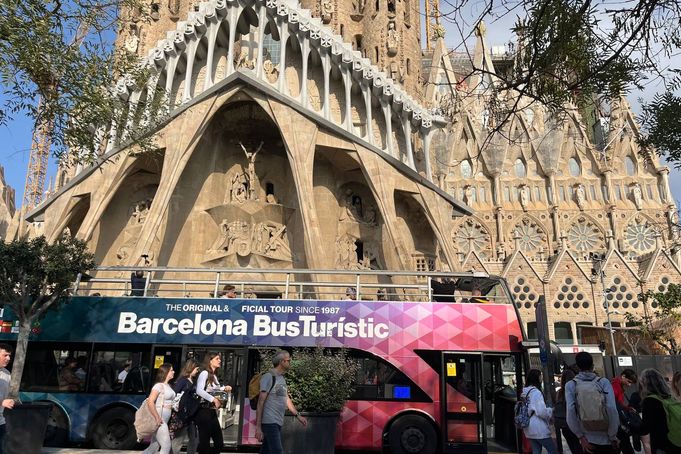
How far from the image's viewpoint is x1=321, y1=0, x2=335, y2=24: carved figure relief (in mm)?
25359

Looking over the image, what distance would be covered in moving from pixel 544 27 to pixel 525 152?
42.5 meters

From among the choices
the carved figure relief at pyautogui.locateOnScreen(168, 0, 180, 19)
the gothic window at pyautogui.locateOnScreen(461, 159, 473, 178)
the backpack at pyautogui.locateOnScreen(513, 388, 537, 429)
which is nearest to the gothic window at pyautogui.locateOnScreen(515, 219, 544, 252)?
the gothic window at pyautogui.locateOnScreen(461, 159, 473, 178)

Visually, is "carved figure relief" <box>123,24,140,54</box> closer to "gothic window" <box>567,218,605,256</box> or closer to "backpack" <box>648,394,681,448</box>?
"backpack" <box>648,394,681,448</box>

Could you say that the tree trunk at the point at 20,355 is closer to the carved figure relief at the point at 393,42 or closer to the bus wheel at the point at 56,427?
the bus wheel at the point at 56,427

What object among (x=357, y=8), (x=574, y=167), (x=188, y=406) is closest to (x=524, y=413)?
(x=188, y=406)

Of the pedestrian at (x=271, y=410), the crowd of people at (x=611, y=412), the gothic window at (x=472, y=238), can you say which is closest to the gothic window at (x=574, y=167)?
the gothic window at (x=472, y=238)

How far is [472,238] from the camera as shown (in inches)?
1638

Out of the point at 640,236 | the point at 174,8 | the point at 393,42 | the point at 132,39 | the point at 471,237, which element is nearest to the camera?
the point at 393,42

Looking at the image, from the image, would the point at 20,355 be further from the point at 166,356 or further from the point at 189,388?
the point at 189,388

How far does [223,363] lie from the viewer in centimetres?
955

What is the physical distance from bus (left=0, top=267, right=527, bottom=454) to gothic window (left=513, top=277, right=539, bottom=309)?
29.3 m

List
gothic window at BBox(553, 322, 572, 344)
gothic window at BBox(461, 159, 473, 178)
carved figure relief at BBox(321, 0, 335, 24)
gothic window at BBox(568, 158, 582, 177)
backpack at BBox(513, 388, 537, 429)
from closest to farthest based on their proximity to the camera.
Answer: backpack at BBox(513, 388, 537, 429), carved figure relief at BBox(321, 0, 335, 24), gothic window at BBox(553, 322, 572, 344), gothic window at BBox(568, 158, 582, 177), gothic window at BBox(461, 159, 473, 178)

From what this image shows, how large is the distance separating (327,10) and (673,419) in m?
25.3

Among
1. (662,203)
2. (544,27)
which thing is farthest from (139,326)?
(662,203)
